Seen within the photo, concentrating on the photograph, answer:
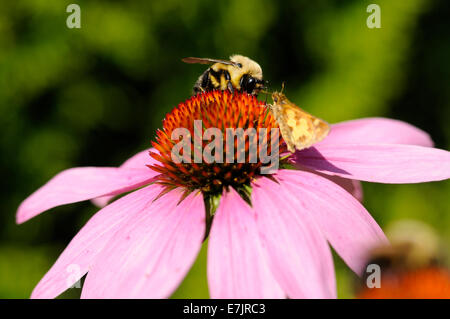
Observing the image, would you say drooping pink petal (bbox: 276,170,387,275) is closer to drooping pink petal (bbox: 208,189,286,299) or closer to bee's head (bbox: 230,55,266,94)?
drooping pink petal (bbox: 208,189,286,299)

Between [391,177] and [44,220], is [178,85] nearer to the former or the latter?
[44,220]

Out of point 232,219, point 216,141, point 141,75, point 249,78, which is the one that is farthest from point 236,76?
point 141,75

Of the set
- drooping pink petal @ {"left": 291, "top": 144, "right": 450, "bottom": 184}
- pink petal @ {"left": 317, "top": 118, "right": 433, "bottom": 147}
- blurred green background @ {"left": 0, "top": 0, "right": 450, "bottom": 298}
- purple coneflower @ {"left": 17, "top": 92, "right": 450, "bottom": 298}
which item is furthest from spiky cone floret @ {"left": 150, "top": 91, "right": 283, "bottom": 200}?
blurred green background @ {"left": 0, "top": 0, "right": 450, "bottom": 298}

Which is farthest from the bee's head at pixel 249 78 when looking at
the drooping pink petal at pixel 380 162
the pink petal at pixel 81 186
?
the pink petal at pixel 81 186

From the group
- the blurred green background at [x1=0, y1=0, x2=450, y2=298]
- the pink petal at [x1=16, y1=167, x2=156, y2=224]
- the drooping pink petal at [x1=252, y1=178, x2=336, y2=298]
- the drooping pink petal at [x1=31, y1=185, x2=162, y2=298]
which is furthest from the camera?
the blurred green background at [x1=0, y1=0, x2=450, y2=298]

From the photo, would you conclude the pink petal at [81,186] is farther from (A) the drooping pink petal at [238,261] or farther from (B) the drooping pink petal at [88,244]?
(A) the drooping pink petal at [238,261]

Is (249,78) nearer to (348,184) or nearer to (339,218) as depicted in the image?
(348,184)
